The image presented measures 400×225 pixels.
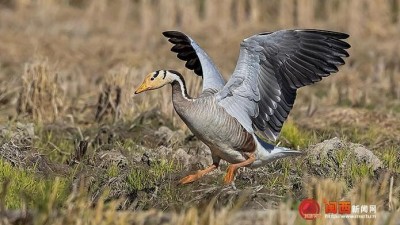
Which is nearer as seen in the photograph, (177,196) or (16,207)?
(16,207)

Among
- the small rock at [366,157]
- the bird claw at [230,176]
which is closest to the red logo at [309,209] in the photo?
the bird claw at [230,176]

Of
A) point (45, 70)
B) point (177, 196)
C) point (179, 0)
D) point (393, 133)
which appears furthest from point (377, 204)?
point (179, 0)

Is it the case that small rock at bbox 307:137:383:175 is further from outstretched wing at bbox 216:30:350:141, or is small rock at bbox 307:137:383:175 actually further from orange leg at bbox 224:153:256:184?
orange leg at bbox 224:153:256:184

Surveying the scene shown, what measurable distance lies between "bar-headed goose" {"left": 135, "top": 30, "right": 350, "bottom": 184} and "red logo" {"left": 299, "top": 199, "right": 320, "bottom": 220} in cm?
153

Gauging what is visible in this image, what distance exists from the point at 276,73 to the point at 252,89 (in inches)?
10.7

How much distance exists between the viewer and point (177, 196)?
297 inches

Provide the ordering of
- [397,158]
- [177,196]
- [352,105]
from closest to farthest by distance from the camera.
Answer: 1. [177,196]
2. [397,158]
3. [352,105]

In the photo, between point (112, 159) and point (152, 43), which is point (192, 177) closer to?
point (112, 159)

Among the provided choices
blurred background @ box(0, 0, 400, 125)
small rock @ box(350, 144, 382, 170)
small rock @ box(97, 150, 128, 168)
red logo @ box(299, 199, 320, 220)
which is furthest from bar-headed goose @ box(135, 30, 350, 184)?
blurred background @ box(0, 0, 400, 125)

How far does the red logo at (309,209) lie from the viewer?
244 inches

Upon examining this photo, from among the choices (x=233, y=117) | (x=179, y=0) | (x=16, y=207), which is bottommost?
(x=16, y=207)

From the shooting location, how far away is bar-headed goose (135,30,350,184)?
7914 millimetres

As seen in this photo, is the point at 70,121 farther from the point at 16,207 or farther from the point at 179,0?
the point at 179,0

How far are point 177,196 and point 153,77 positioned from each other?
1044mm
